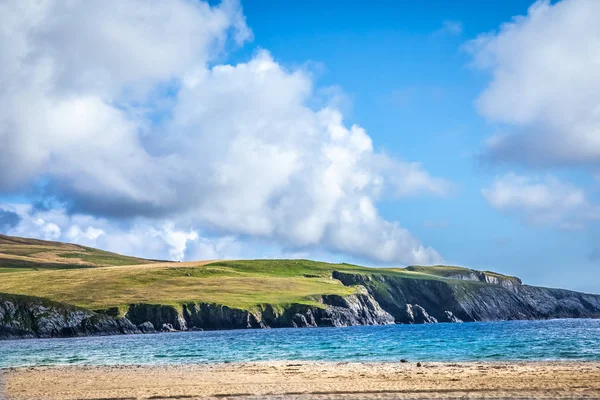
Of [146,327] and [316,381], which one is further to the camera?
[146,327]

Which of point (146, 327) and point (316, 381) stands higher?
point (146, 327)

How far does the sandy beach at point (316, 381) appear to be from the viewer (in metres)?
31.1

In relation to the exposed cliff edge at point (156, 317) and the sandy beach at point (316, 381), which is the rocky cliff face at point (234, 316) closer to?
the exposed cliff edge at point (156, 317)

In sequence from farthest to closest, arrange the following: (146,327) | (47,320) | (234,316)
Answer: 1. (234,316)
2. (146,327)
3. (47,320)

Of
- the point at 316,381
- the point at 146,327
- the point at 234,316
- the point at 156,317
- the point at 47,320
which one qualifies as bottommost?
the point at 316,381

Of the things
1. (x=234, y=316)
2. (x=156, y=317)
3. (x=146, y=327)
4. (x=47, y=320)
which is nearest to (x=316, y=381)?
(x=47, y=320)

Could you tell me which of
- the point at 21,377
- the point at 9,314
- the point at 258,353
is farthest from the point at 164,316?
the point at 21,377

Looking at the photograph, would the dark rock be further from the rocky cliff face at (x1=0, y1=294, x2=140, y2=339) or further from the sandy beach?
the sandy beach

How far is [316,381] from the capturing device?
3828cm

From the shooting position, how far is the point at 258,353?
6875 centimetres

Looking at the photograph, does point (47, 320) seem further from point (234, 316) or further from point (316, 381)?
point (316, 381)

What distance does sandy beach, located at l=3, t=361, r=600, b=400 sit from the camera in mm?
31125

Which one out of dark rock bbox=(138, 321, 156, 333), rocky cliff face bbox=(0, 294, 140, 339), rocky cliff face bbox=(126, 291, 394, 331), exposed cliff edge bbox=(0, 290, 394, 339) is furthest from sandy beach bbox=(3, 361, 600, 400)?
rocky cliff face bbox=(126, 291, 394, 331)

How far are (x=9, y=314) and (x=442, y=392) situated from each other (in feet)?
389
